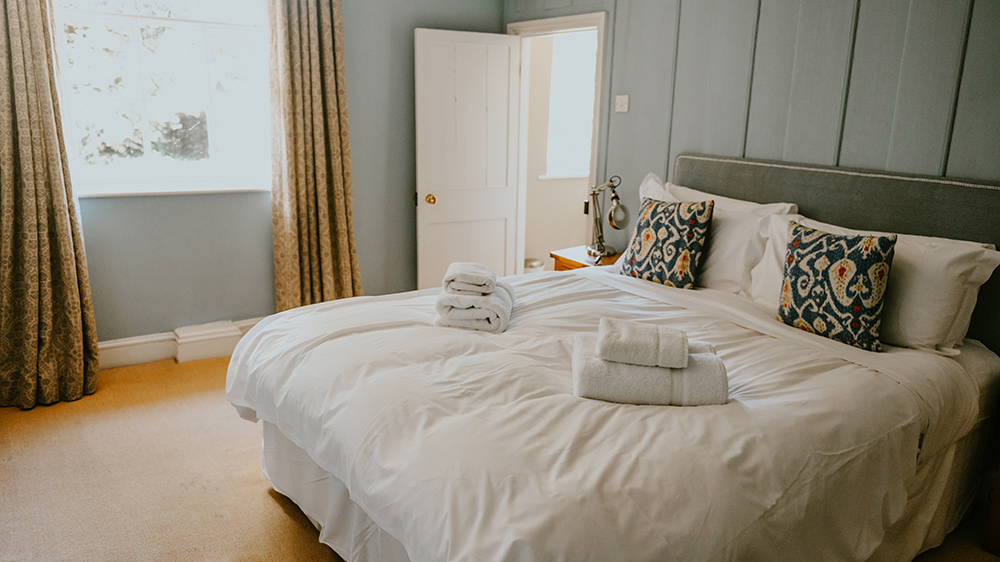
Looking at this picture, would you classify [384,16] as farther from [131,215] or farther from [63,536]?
[63,536]

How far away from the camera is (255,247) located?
411 cm

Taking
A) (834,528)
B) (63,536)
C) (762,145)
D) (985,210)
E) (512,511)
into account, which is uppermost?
(762,145)

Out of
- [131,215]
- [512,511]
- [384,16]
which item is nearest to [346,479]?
[512,511]

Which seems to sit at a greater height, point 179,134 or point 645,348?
point 179,134

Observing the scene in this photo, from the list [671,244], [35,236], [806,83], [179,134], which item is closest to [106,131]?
[179,134]

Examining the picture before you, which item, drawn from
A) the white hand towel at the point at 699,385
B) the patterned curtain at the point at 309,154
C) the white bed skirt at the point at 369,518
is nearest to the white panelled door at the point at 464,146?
the patterned curtain at the point at 309,154

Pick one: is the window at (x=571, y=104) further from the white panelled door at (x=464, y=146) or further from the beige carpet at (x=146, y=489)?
the beige carpet at (x=146, y=489)

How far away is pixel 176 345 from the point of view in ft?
12.9

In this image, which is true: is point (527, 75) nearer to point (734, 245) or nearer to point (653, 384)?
point (734, 245)

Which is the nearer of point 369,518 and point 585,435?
point 585,435

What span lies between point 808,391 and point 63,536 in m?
2.51

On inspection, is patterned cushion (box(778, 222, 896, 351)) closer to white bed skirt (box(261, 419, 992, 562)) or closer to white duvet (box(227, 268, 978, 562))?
white duvet (box(227, 268, 978, 562))

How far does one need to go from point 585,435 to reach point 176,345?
311cm

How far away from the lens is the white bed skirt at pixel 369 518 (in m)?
1.97
